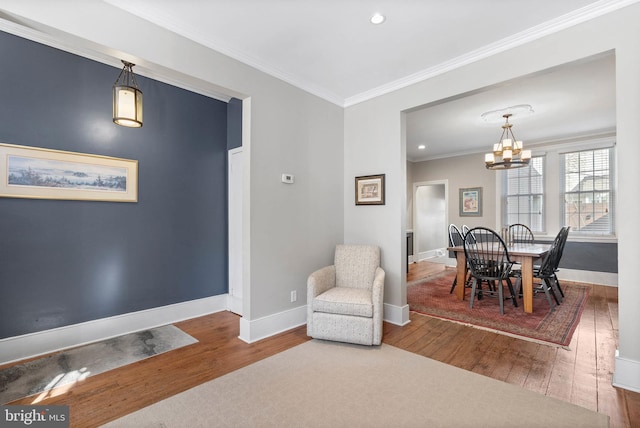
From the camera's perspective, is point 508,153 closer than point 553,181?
Yes

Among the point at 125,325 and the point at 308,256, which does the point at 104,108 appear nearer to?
the point at 125,325

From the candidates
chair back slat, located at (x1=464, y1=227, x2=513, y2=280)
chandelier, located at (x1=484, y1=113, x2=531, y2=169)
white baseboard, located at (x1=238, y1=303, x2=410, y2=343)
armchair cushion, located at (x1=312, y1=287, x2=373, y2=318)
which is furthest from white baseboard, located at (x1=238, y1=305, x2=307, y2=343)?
chandelier, located at (x1=484, y1=113, x2=531, y2=169)

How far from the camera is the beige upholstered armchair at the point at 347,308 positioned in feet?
8.91

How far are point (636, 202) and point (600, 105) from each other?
307 cm

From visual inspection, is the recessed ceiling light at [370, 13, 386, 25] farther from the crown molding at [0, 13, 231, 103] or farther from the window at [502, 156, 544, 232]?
the window at [502, 156, 544, 232]

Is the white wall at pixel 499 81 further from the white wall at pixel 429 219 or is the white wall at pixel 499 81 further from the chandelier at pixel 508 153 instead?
the white wall at pixel 429 219

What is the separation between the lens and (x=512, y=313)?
3645 mm

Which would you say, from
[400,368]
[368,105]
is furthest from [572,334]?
[368,105]

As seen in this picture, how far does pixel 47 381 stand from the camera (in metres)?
2.16

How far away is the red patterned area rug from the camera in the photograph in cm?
306

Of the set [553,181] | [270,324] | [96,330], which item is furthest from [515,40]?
[96,330]

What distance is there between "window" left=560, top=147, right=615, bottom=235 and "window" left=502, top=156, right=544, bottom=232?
35 centimetres

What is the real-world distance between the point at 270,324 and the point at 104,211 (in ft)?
6.60

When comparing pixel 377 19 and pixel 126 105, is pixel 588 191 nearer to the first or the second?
pixel 377 19
